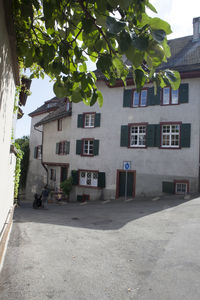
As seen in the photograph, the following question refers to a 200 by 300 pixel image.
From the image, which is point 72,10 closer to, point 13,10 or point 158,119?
point 13,10

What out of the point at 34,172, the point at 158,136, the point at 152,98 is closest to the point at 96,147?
the point at 158,136

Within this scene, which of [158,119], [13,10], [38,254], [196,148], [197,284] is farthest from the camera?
[158,119]

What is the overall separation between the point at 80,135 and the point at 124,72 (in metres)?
20.3

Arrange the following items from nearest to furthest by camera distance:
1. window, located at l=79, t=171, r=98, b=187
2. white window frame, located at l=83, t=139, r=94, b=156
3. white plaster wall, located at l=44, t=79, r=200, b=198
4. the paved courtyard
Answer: the paved courtyard → white plaster wall, located at l=44, t=79, r=200, b=198 → window, located at l=79, t=171, r=98, b=187 → white window frame, located at l=83, t=139, r=94, b=156

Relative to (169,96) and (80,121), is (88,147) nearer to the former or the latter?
(80,121)

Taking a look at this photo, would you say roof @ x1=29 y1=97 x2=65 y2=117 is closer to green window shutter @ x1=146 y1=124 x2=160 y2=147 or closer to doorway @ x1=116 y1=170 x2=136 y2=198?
doorway @ x1=116 y1=170 x2=136 y2=198

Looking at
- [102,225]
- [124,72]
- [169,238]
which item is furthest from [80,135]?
[124,72]

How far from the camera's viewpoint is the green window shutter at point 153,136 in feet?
62.7

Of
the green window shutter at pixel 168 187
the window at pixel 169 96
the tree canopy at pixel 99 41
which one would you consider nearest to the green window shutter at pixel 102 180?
the green window shutter at pixel 168 187

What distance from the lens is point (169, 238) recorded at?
8.20 metres

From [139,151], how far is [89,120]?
5.74 m

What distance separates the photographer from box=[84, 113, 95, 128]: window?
22969 millimetres

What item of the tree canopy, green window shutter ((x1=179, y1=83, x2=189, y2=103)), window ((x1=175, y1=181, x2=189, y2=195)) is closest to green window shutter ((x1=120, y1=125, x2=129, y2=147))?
green window shutter ((x1=179, y1=83, x2=189, y2=103))

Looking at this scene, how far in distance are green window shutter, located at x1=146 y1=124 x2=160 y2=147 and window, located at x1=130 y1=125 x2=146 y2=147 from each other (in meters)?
0.54
